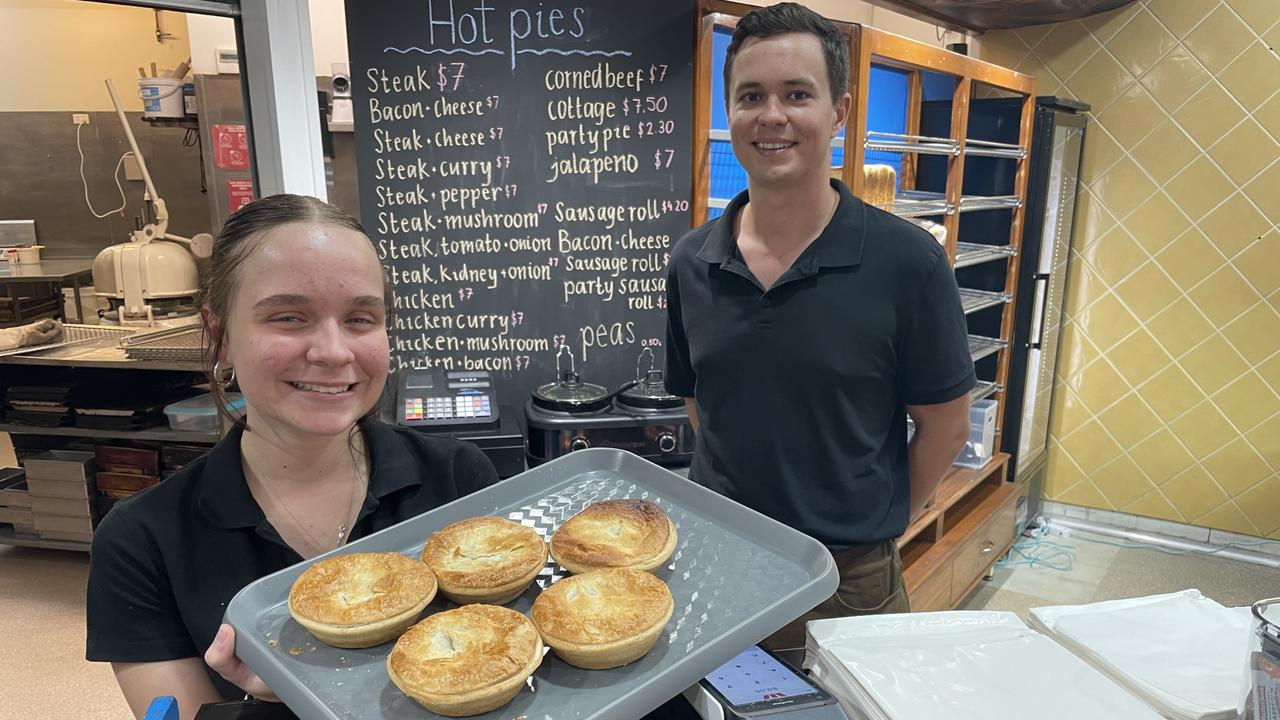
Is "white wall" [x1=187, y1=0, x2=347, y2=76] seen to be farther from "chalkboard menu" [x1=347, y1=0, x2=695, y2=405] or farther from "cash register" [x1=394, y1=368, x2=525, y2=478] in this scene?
"cash register" [x1=394, y1=368, x2=525, y2=478]

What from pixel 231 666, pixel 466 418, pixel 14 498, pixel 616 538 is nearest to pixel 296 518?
pixel 231 666

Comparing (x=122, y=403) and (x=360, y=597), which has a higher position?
(x=360, y=597)

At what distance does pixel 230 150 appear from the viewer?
110 inches

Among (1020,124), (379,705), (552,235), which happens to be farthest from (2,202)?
(1020,124)

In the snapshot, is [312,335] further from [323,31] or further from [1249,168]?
[1249,168]

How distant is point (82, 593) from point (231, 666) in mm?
3293

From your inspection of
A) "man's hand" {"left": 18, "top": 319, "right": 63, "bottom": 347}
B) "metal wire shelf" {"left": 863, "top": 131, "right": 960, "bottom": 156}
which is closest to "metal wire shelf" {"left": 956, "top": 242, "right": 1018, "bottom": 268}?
"metal wire shelf" {"left": 863, "top": 131, "right": 960, "bottom": 156}

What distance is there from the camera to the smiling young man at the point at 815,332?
140 cm

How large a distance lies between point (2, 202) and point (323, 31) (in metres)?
2.33

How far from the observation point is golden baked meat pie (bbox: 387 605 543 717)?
2.22 ft

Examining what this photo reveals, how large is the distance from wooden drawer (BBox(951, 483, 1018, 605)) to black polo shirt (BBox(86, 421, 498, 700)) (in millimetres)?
2629

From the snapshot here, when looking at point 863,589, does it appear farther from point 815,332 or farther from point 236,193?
point 236,193

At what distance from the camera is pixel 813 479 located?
1.45 m

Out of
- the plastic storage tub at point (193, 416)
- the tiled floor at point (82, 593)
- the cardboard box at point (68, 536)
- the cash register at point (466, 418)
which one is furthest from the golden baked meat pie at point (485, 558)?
the cardboard box at point (68, 536)
